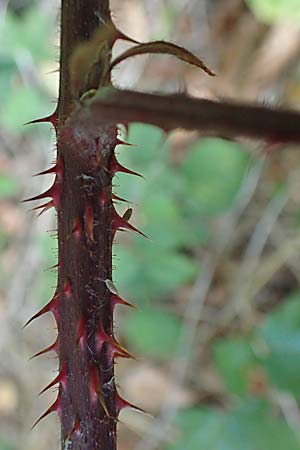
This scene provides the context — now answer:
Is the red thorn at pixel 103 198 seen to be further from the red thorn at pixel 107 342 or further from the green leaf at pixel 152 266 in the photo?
the green leaf at pixel 152 266

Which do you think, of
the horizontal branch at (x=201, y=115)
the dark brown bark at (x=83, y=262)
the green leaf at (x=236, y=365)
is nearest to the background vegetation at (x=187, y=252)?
the green leaf at (x=236, y=365)

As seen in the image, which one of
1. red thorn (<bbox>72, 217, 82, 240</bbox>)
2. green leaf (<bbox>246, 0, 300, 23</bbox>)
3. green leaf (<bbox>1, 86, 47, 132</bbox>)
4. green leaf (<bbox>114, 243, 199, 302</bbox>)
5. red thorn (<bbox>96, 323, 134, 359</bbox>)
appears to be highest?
green leaf (<bbox>246, 0, 300, 23</bbox>)

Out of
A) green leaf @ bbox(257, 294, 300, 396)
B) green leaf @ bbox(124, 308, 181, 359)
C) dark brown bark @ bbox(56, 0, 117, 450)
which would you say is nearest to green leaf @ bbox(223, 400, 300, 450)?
green leaf @ bbox(257, 294, 300, 396)

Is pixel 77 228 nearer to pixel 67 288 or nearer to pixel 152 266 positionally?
pixel 67 288

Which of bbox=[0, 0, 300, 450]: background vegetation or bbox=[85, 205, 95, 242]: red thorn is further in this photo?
bbox=[0, 0, 300, 450]: background vegetation

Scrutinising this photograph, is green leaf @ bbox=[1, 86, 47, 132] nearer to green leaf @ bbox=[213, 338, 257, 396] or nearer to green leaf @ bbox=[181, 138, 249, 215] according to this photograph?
green leaf @ bbox=[181, 138, 249, 215]

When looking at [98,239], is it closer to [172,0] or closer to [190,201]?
[190,201]
